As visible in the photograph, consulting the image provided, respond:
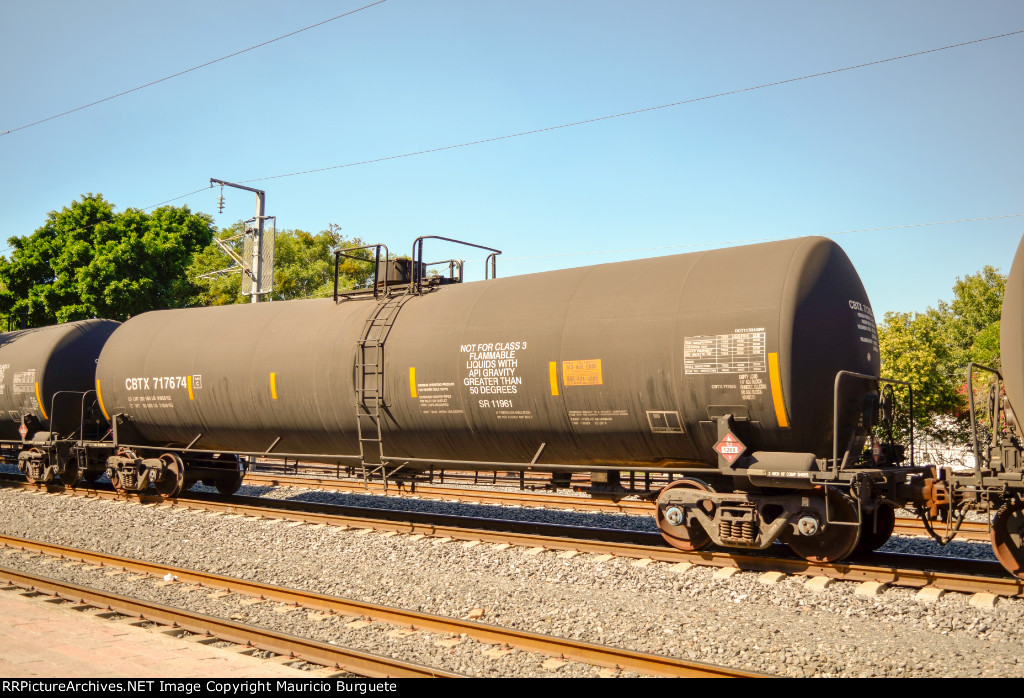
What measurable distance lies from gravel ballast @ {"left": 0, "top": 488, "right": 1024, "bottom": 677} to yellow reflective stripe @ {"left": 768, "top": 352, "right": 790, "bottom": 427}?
1941 millimetres

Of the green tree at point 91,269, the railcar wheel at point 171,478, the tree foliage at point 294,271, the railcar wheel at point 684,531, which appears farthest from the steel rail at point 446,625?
the green tree at point 91,269

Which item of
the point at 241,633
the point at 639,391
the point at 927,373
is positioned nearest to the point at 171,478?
the point at 241,633

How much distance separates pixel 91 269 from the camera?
40188 millimetres

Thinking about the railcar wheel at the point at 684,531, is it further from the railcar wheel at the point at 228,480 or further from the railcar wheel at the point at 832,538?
the railcar wheel at the point at 228,480

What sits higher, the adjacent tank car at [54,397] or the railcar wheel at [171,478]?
the adjacent tank car at [54,397]

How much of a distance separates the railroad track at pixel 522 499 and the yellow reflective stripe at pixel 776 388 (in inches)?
151

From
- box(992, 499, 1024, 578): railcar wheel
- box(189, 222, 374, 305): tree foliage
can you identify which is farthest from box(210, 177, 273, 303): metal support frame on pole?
box(992, 499, 1024, 578): railcar wheel

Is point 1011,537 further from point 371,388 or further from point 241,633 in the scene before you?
point 371,388

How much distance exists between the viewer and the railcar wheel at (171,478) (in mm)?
16000

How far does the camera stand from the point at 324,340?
13.3 meters

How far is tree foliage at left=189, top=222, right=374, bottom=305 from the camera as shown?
4206 cm

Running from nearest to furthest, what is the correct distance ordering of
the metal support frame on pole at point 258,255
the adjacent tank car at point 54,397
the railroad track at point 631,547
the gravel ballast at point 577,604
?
the gravel ballast at point 577,604, the railroad track at point 631,547, the adjacent tank car at point 54,397, the metal support frame on pole at point 258,255

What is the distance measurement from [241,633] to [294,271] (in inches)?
1510

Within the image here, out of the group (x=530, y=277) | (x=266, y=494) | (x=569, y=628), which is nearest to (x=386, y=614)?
(x=569, y=628)
